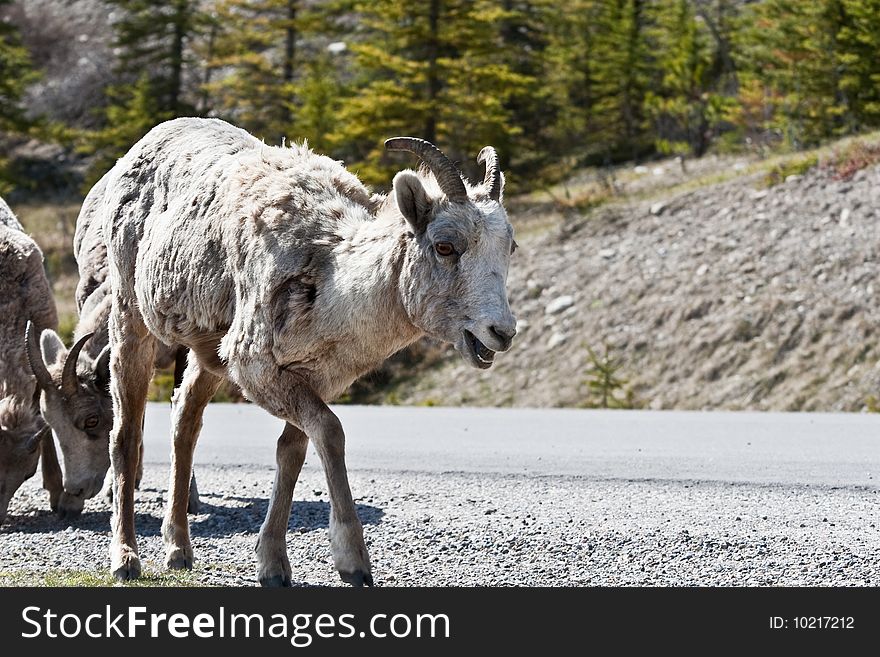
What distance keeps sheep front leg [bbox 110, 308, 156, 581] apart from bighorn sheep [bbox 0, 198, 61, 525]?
1.85m

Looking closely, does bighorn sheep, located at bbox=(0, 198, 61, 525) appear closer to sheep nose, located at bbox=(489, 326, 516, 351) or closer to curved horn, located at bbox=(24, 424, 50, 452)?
curved horn, located at bbox=(24, 424, 50, 452)

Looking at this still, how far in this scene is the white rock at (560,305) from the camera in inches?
874

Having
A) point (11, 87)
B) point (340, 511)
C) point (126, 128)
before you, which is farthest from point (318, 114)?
point (340, 511)

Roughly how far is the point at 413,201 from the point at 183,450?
7.59 ft

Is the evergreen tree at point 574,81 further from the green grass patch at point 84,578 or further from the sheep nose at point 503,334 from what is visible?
the sheep nose at point 503,334

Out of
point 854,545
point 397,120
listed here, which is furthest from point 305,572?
point 397,120

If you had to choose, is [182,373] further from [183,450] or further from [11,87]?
[11,87]

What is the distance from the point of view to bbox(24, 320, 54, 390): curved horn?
827cm

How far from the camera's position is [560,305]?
22.2 meters

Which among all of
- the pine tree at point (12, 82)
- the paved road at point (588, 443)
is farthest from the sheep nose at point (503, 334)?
the pine tree at point (12, 82)

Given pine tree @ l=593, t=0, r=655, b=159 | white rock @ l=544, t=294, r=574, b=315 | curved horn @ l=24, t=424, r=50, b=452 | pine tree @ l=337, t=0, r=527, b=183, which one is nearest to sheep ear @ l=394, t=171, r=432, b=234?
curved horn @ l=24, t=424, r=50, b=452

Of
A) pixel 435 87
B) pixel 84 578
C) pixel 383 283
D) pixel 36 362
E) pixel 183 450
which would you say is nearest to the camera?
pixel 383 283

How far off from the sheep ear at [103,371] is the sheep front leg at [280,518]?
2889mm

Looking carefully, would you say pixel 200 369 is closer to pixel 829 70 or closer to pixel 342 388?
pixel 342 388
